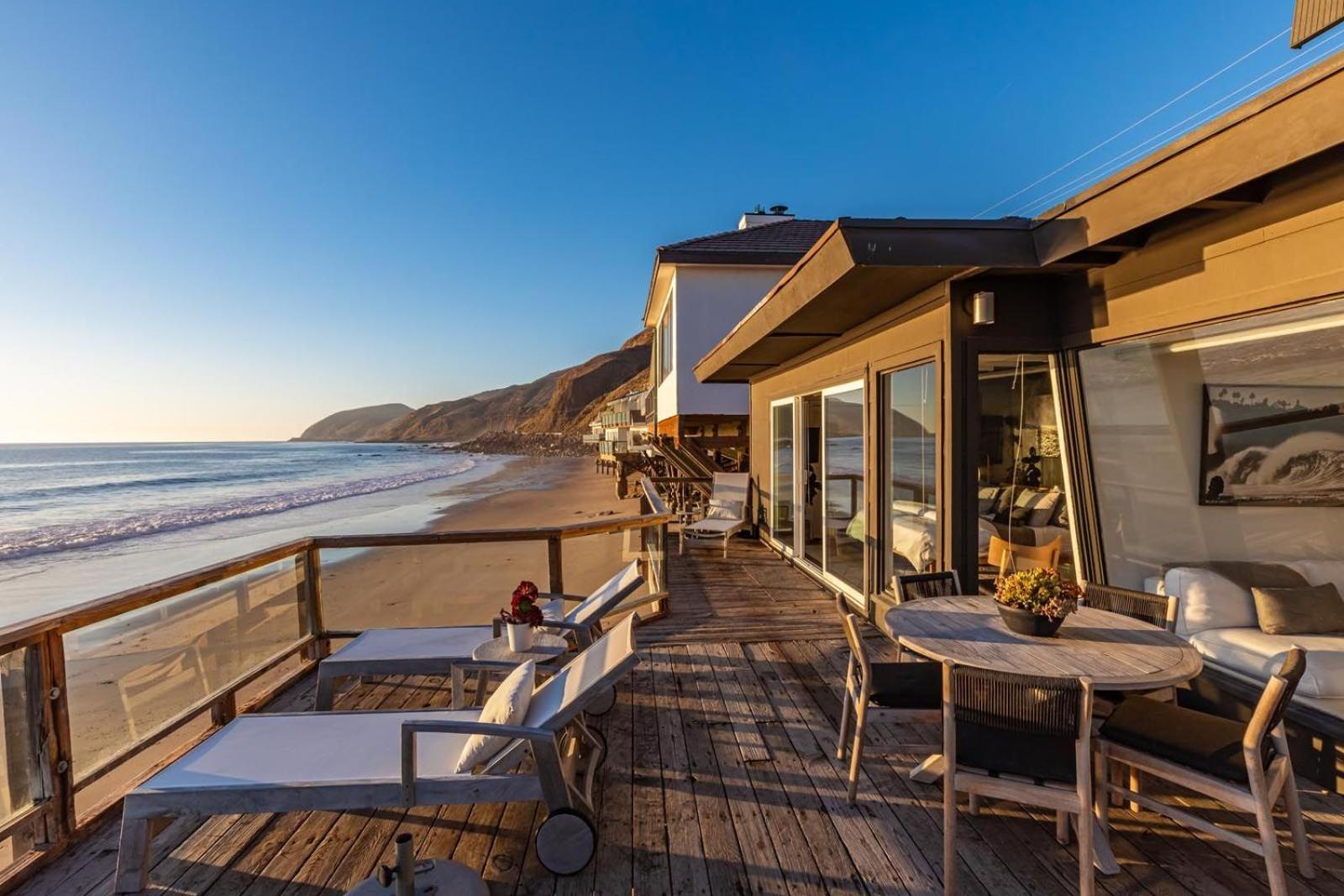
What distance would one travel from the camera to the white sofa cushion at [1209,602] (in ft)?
10.4

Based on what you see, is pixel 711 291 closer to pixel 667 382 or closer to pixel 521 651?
pixel 667 382

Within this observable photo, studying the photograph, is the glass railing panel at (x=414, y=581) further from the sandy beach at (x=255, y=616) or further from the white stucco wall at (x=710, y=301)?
the white stucco wall at (x=710, y=301)

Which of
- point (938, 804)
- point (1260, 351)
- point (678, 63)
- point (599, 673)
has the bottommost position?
point (938, 804)

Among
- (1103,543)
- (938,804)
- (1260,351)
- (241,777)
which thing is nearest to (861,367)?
(1103,543)

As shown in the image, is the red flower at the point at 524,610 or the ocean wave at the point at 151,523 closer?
the red flower at the point at 524,610

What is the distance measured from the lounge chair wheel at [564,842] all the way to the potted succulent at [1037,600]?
6.48 ft

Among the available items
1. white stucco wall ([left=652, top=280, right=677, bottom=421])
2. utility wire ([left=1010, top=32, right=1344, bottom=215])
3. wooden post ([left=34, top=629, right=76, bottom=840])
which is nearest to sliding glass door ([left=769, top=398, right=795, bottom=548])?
white stucco wall ([left=652, top=280, right=677, bottom=421])

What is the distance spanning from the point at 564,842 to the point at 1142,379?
395 centimetres

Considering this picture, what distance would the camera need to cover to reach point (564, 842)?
7.18 feet

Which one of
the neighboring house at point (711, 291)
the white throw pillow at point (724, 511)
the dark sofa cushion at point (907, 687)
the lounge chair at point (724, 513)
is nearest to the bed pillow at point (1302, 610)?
the dark sofa cushion at point (907, 687)

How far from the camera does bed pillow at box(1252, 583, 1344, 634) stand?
286cm

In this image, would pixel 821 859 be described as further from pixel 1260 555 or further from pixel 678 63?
pixel 678 63

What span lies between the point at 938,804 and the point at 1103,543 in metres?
2.28

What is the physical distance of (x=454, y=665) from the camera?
334cm
